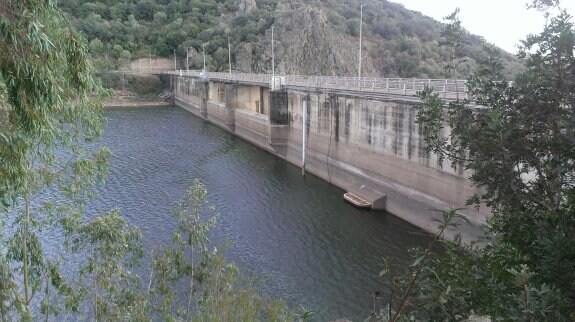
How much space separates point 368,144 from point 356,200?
12.7 ft

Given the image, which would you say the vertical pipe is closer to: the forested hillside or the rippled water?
the rippled water

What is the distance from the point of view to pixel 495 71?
5133 mm

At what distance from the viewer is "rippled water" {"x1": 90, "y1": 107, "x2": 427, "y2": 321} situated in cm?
1658

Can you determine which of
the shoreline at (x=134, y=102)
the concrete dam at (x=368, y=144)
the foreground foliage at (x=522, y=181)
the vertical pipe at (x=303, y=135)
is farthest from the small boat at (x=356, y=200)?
the shoreline at (x=134, y=102)

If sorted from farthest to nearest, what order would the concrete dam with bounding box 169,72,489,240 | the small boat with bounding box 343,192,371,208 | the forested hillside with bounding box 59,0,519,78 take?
the forested hillside with bounding box 59,0,519,78, the small boat with bounding box 343,192,371,208, the concrete dam with bounding box 169,72,489,240

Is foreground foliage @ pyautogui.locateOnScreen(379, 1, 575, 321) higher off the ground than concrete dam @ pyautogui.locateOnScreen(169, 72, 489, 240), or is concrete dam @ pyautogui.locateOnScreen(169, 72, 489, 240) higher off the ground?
foreground foliage @ pyautogui.locateOnScreen(379, 1, 575, 321)

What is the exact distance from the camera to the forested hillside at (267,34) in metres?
82.6

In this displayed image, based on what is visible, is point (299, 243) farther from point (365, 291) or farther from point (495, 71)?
point (495, 71)

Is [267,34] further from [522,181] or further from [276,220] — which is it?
[522,181]

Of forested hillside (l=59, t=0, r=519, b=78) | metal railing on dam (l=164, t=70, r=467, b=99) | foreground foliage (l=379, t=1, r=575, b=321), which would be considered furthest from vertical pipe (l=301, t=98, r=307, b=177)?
forested hillside (l=59, t=0, r=519, b=78)

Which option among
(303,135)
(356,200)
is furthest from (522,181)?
(303,135)

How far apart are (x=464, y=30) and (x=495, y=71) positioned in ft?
2.83

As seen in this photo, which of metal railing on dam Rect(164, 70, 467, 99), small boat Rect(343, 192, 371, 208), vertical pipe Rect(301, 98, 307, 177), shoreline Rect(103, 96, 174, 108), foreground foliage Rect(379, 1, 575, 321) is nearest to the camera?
foreground foliage Rect(379, 1, 575, 321)

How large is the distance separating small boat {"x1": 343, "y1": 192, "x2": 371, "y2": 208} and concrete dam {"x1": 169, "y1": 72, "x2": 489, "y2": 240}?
0.29 meters
